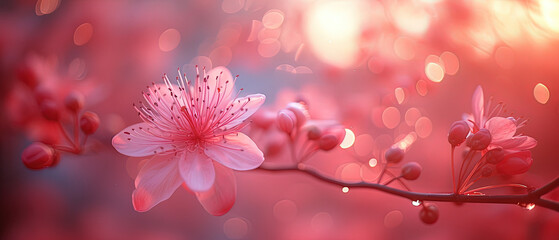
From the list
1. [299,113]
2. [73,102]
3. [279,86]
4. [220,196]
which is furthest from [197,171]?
[279,86]

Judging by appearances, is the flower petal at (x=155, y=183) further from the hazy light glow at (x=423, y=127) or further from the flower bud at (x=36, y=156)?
the hazy light glow at (x=423, y=127)

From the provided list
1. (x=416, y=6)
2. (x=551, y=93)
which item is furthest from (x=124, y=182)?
(x=551, y=93)

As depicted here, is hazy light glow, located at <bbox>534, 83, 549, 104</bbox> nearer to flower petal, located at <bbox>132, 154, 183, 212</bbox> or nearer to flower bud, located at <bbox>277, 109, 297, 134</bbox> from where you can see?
flower bud, located at <bbox>277, 109, 297, 134</bbox>

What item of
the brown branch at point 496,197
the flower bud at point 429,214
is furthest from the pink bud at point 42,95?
the flower bud at point 429,214

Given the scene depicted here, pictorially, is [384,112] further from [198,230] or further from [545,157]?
[198,230]

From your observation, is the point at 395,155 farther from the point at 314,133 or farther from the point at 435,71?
the point at 435,71

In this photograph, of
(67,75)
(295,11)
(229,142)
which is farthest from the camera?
(295,11)
